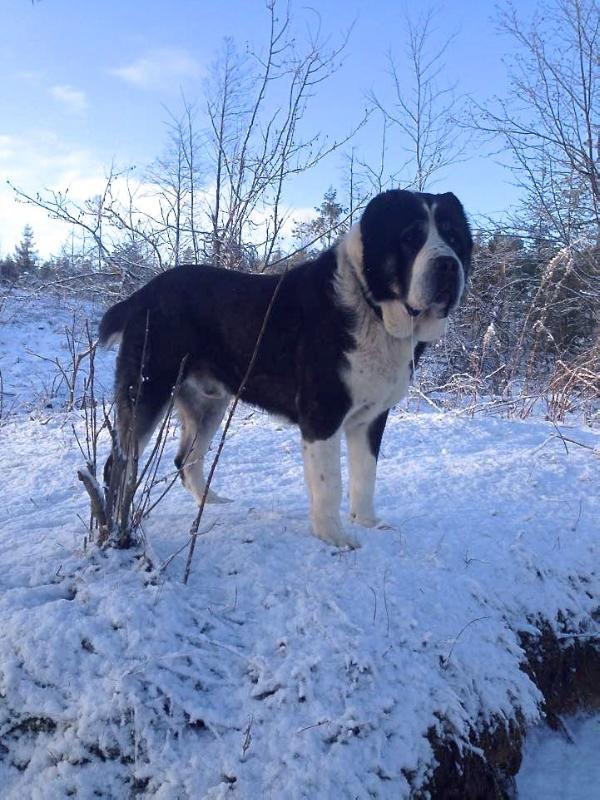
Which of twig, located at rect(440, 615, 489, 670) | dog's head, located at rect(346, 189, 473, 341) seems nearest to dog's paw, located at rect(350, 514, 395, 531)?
twig, located at rect(440, 615, 489, 670)

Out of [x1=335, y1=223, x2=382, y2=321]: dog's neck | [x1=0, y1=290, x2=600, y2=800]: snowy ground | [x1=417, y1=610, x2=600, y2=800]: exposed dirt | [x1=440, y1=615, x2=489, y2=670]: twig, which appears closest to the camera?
[x1=0, y1=290, x2=600, y2=800]: snowy ground

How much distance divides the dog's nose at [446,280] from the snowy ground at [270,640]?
3.88ft

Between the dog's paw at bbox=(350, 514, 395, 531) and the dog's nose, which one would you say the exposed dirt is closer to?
the dog's paw at bbox=(350, 514, 395, 531)

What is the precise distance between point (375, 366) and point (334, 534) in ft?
2.73

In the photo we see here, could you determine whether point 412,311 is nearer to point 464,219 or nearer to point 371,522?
point 464,219

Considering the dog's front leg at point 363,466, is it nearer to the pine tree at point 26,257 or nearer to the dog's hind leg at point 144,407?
the dog's hind leg at point 144,407

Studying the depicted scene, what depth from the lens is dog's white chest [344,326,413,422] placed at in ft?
9.98

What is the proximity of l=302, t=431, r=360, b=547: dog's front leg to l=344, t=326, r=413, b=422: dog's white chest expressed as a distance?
23 centimetres

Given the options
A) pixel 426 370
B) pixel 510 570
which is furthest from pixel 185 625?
pixel 426 370

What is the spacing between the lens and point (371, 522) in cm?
334

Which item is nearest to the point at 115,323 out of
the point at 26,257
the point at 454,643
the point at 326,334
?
the point at 326,334

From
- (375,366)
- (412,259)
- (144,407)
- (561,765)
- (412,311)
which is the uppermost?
(412,259)

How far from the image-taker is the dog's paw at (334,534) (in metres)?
2.95

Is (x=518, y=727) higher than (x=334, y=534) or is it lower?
lower
